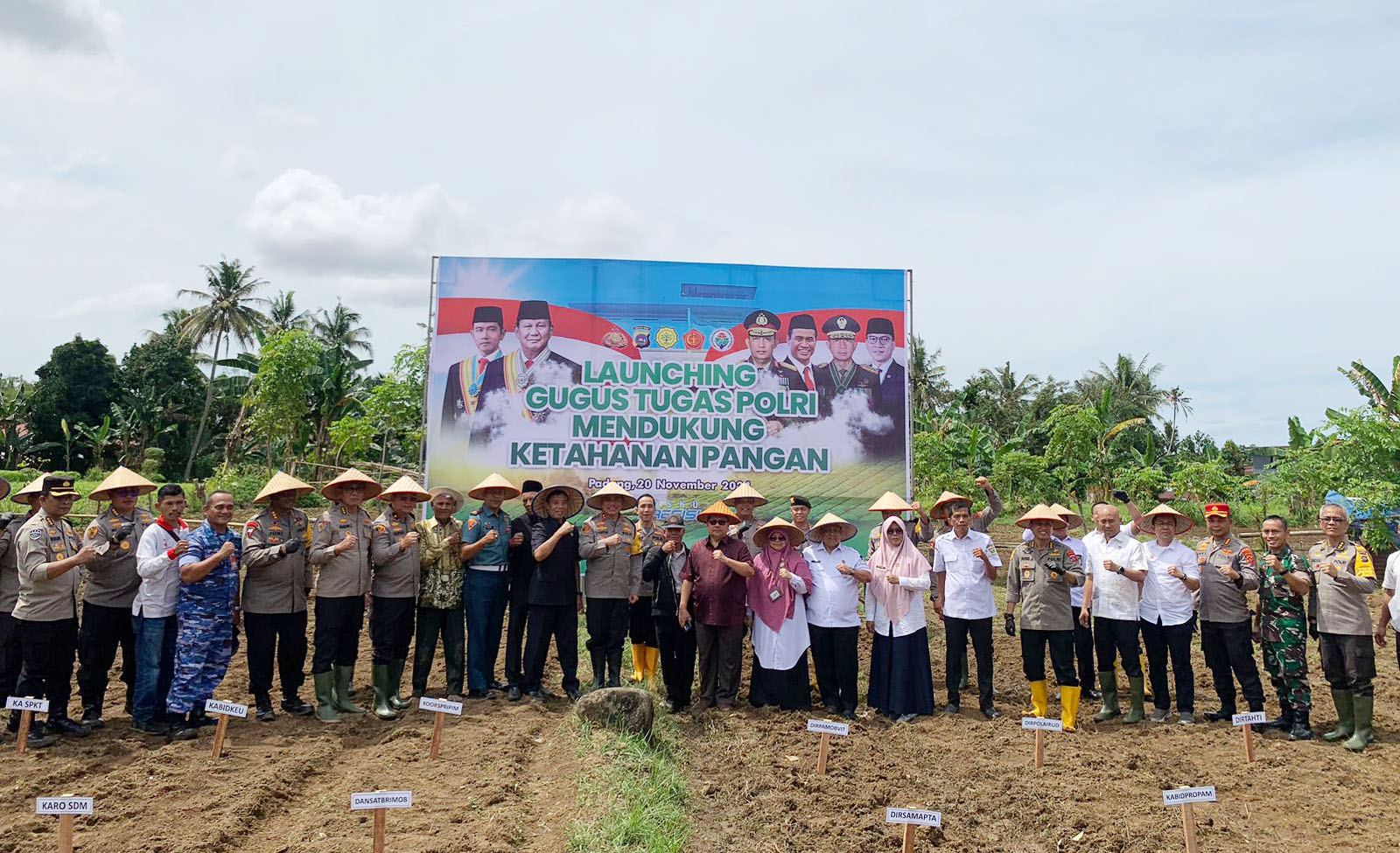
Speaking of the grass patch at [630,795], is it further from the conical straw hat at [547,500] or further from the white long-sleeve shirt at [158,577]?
the white long-sleeve shirt at [158,577]

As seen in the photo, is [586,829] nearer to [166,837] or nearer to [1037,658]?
[166,837]

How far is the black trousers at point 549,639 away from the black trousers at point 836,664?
4.60 feet

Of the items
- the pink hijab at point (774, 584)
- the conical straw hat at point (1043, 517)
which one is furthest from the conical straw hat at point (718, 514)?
the conical straw hat at point (1043, 517)

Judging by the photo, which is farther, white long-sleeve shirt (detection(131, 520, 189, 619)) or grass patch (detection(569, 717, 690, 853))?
white long-sleeve shirt (detection(131, 520, 189, 619))

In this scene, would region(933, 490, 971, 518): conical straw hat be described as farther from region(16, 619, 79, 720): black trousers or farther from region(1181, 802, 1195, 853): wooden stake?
region(16, 619, 79, 720): black trousers

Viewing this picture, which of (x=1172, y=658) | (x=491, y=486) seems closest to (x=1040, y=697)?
(x=1172, y=658)

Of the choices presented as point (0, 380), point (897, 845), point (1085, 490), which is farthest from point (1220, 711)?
point (0, 380)

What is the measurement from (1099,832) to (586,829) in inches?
93.3

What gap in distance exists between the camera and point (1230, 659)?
20.3 feet

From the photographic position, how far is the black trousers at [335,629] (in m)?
5.84

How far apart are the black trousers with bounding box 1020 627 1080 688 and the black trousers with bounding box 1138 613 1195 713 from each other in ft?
1.92

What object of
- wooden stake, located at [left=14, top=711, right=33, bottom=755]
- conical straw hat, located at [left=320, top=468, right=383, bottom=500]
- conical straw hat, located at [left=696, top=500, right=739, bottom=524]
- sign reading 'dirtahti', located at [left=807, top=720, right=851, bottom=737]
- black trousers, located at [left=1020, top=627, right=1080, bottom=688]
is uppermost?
conical straw hat, located at [left=320, top=468, right=383, bottom=500]

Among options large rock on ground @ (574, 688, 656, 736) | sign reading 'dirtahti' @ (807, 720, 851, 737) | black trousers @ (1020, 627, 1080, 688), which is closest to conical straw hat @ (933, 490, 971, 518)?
black trousers @ (1020, 627, 1080, 688)

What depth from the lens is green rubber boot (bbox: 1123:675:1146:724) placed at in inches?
243
